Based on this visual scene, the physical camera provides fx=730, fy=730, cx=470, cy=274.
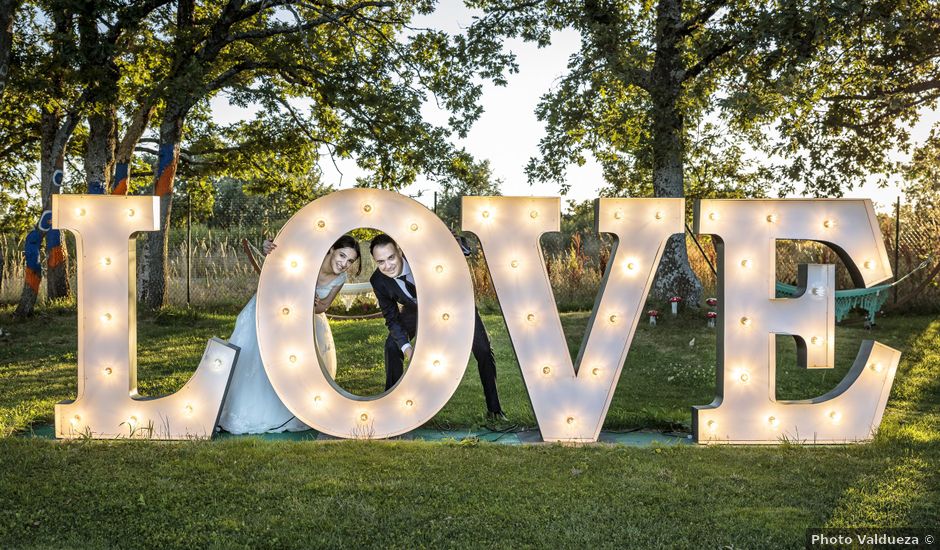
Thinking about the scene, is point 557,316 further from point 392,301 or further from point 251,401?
point 251,401

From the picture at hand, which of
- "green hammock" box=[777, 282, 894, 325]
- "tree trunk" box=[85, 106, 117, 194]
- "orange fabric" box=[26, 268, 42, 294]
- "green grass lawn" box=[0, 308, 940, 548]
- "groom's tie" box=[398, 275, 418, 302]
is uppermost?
"tree trunk" box=[85, 106, 117, 194]

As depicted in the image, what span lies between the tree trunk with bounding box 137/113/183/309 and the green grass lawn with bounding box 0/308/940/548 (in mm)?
7652

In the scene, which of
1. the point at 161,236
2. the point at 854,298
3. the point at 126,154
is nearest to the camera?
the point at 854,298

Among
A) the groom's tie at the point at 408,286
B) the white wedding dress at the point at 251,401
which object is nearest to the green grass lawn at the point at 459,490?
the white wedding dress at the point at 251,401

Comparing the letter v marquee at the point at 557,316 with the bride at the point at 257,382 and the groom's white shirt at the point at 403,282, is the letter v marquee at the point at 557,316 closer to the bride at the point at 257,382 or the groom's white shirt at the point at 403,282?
the groom's white shirt at the point at 403,282

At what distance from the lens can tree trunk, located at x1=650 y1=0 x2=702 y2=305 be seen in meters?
11.6

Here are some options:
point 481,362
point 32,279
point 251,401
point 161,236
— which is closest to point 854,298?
point 481,362

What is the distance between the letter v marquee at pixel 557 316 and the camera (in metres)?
5.61

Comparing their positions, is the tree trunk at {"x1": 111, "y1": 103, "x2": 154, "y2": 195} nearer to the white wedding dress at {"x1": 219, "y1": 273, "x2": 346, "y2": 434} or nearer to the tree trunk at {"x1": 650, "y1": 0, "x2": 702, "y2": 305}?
the white wedding dress at {"x1": 219, "y1": 273, "x2": 346, "y2": 434}

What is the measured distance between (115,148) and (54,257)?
8.39 feet

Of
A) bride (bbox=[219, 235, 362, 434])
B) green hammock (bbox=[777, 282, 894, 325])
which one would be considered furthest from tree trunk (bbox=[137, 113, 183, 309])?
green hammock (bbox=[777, 282, 894, 325])

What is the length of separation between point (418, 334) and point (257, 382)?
64.4 inches

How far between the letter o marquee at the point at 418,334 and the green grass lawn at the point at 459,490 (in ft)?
0.92

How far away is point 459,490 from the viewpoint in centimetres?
446
